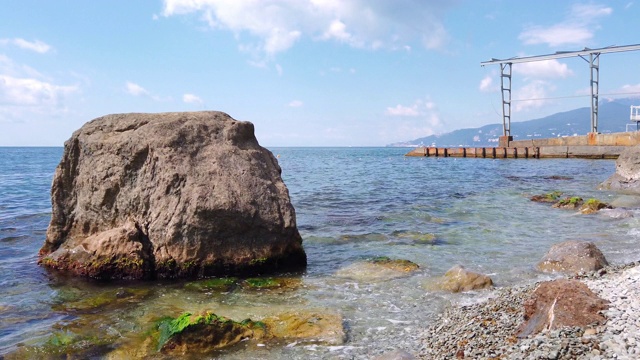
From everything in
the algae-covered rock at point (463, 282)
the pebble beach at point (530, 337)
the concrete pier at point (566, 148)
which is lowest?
the algae-covered rock at point (463, 282)

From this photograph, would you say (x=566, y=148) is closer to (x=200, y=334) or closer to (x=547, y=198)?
(x=547, y=198)

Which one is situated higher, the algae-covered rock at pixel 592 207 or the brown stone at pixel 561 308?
the brown stone at pixel 561 308

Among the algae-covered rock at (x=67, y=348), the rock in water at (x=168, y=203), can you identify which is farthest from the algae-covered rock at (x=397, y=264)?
the algae-covered rock at (x=67, y=348)

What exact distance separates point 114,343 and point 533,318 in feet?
→ 17.5

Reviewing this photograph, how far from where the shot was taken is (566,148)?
4853cm

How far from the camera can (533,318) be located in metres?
5.17

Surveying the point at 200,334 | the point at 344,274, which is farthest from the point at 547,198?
the point at 200,334

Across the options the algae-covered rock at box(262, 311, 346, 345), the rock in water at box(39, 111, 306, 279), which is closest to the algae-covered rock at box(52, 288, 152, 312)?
the rock in water at box(39, 111, 306, 279)

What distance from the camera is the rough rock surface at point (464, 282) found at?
765 centimetres

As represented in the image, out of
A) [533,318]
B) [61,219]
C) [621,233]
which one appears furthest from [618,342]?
[61,219]

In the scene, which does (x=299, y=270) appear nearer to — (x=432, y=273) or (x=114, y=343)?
(x=432, y=273)

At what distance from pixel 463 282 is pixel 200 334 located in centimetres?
451

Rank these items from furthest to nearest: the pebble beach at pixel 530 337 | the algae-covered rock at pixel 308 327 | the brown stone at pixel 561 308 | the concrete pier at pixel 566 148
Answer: the concrete pier at pixel 566 148
the algae-covered rock at pixel 308 327
the brown stone at pixel 561 308
the pebble beach at pixel 530 337

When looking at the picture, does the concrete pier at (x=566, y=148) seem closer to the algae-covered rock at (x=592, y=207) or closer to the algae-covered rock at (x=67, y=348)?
the algae-covered rock at (x=592, y=207)
